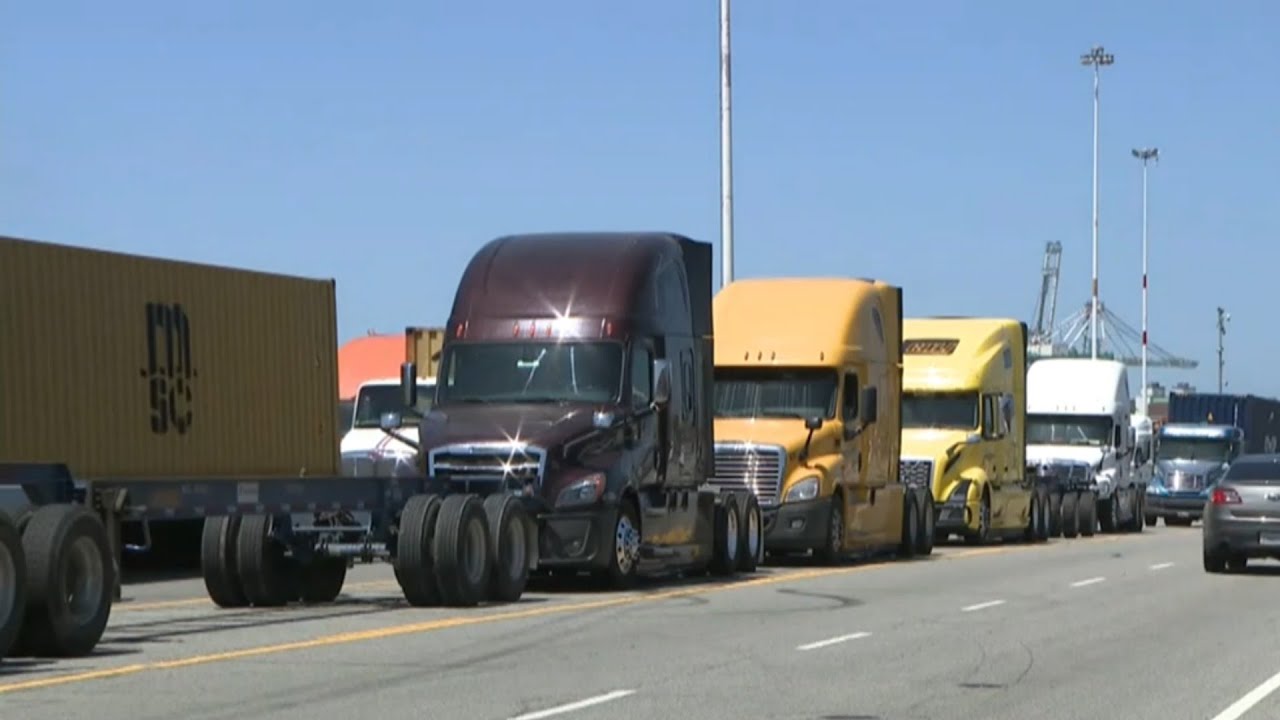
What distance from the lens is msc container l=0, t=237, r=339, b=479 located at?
25.4m

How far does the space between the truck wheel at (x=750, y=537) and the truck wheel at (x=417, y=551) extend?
786 centimetres

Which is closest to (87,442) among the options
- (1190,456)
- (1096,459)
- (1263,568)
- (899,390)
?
(899,390)

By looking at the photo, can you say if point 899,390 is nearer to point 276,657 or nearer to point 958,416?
point 958,416

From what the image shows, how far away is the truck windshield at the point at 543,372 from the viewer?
965 inches

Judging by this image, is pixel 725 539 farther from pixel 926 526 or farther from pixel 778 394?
pixel 926 526

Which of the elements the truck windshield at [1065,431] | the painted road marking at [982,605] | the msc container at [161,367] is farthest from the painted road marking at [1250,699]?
the truck windshield at [1065,431]

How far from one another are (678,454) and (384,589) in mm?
3684

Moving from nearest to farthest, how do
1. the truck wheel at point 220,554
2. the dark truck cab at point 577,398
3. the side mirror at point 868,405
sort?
the truck wheel at point 220,554
the dark truck cab at point 577,398
the side mirror at point 868,405

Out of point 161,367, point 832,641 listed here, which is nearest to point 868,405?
point 161,367

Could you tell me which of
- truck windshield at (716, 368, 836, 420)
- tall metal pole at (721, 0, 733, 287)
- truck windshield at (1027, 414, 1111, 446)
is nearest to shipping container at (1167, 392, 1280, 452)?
truck windshield at (1027, 414, 1111, 446)

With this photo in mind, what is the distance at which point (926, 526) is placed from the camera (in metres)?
35.6

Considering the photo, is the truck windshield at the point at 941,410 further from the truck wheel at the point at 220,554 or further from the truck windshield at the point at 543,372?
the truck wheel at the point at 220,554

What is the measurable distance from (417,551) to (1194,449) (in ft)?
142

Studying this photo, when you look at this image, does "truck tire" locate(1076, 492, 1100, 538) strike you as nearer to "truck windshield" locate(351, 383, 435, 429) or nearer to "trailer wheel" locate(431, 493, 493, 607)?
"truck windshield" locate(351, 383, 435, 429)
